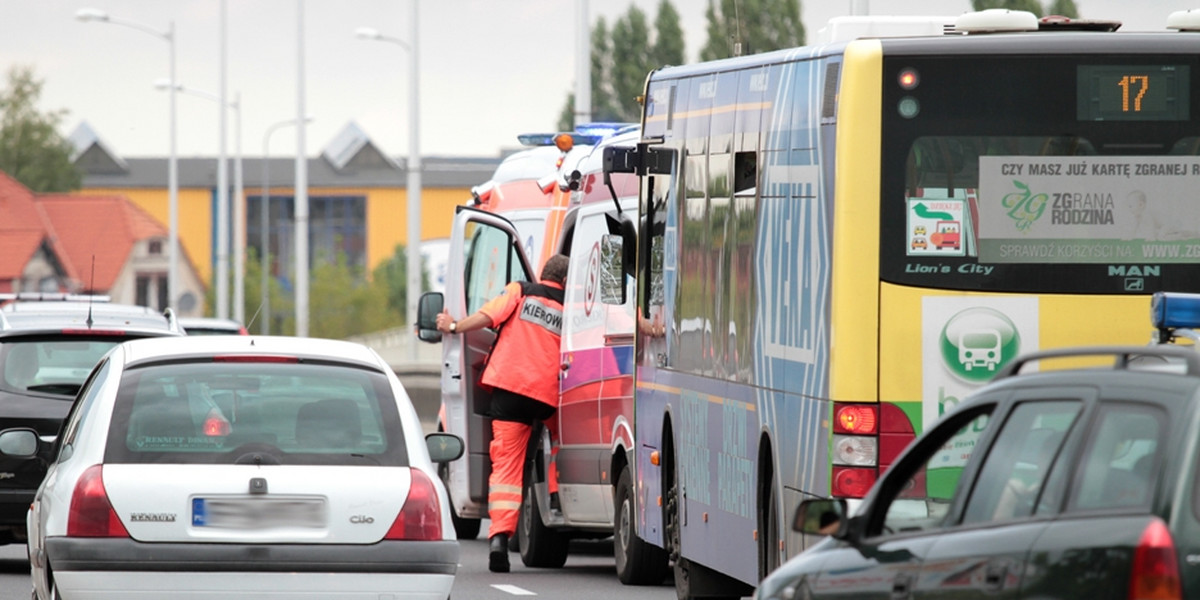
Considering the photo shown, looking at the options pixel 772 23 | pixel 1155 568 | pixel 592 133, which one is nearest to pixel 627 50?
pixel 772 23

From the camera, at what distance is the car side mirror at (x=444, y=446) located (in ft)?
31.0

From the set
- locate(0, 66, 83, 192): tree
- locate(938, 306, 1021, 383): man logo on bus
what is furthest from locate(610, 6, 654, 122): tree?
locate(938, 306, 1021, 383): man logo on bus

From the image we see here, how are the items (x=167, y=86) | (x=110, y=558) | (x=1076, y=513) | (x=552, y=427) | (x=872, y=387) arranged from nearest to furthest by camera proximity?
(x=1076, y=513)
(x=110, y=558)
(x=872, y=387)
(x=552, y=427)
(x=167, y=86)

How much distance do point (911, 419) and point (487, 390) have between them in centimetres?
677

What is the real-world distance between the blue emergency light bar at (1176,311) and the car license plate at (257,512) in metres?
3.08

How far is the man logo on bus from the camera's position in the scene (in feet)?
28.9

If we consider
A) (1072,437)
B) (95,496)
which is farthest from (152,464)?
(1072,437)

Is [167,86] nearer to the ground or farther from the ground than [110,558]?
farther from the ground

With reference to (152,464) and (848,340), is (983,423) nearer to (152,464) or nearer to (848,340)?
(848,340)

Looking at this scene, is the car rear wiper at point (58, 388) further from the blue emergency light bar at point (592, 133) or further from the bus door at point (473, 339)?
the blue emergency light bar at point (592, 133)

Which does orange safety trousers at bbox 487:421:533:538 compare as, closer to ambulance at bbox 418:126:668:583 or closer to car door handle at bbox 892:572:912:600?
ambulance at bbox 418:126:668:583

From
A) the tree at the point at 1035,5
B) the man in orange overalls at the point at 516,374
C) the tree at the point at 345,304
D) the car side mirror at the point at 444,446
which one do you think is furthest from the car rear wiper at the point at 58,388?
the tree at the point at 345,304

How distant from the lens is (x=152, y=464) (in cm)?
835

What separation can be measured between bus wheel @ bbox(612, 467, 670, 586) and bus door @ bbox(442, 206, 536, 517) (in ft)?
5.94
